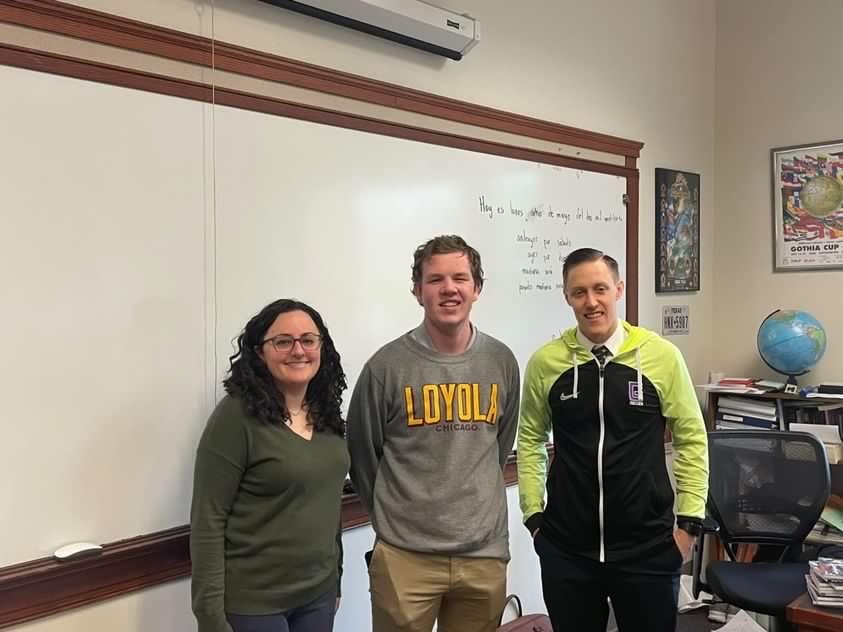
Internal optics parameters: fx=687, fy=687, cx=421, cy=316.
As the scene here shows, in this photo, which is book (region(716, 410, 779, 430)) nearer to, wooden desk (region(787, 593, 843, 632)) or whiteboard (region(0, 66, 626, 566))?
wooden desk (region(787, 593, 843, 632))

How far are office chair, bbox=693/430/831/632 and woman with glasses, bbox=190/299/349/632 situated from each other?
5.12 ft

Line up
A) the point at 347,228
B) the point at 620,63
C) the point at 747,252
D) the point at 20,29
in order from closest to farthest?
the point at 20,29, the point at 347,228, the point at 620,63, the point at 747,252

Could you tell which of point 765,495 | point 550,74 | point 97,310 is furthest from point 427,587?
point 550,74

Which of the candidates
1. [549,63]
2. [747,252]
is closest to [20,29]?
[549,63]

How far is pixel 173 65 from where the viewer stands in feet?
5.86

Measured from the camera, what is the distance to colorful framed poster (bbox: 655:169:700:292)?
11.2 feet

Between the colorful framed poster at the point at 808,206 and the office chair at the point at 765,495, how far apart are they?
4.07 ft

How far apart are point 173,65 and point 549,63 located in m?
1.63

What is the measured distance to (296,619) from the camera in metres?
1.56

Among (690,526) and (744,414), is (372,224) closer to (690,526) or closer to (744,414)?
(690,526)

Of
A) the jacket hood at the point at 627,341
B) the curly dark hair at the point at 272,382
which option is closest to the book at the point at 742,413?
the jacket hood at the point at 627,341

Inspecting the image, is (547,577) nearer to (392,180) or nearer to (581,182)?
(392,180)

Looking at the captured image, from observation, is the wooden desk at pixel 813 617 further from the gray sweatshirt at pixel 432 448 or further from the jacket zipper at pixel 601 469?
the gray sweatshirt at pixel 432 448

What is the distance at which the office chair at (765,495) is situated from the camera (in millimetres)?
2479
